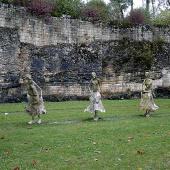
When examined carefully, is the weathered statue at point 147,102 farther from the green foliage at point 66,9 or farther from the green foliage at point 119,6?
the green foliage at point 119,6

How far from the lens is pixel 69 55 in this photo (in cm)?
3175

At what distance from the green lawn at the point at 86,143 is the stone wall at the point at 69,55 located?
33.1 feet

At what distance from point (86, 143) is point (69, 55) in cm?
1909

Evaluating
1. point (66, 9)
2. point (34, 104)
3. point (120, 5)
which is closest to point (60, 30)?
point (66, 9)

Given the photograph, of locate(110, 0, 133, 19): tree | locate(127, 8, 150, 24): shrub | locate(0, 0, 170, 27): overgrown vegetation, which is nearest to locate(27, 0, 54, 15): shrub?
locate(0, 0, 170, 27): overgrown vegetation

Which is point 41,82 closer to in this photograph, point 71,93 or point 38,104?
point 71,93

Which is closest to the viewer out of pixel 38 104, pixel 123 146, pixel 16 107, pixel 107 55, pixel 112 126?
pixel 123 146

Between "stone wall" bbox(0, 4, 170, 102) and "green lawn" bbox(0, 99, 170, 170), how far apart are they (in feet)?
33.1

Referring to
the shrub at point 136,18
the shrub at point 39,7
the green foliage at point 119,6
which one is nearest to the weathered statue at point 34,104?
the shrub at point 39,7

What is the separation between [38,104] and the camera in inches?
704

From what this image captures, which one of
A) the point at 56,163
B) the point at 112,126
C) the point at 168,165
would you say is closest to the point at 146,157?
the point at 168,165

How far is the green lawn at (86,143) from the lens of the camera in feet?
34.8

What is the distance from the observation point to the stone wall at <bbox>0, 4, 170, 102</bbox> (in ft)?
94.0

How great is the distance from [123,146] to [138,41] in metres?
22.7
